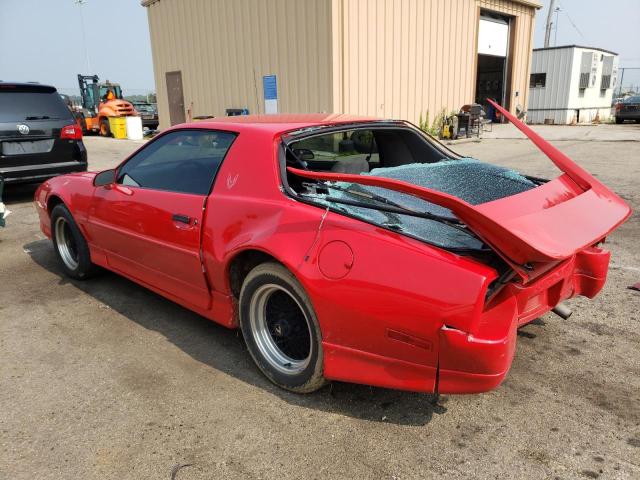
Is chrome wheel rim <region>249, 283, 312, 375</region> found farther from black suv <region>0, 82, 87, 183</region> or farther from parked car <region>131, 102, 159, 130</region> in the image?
parked car <region>131, 102, 159, 130</region>

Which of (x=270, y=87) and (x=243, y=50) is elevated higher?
(x=243, y=50)

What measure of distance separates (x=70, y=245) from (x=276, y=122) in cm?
259

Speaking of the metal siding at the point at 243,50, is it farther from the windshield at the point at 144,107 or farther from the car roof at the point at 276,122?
the car roof at the point at 276,122

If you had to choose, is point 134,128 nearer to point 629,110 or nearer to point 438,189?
point 438,189

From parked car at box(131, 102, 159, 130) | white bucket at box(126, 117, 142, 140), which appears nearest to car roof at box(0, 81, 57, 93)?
white bucket at box(126, 117, 142, 140)

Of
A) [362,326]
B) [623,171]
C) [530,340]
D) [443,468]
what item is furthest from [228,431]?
[623,171]

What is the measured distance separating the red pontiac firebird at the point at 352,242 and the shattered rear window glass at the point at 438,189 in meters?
0.01

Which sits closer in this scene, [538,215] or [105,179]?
[538,215]

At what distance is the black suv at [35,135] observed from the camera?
6.87 metres

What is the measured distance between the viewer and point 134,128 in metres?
19.5

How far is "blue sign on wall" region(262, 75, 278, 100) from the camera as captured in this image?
13375mm

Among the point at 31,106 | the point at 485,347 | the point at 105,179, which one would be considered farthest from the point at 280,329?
the point at 31,106

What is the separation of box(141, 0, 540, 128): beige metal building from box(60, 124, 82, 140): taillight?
628cm

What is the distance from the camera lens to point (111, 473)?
2.09 m
